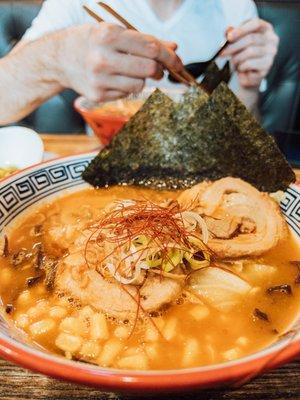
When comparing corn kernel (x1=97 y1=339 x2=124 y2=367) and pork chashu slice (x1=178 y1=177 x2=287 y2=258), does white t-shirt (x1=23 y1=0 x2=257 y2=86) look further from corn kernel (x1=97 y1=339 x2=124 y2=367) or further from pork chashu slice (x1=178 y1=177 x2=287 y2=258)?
corn kernel (x1=97 y1=339 x2=124 y2=367)

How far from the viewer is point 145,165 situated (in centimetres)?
154

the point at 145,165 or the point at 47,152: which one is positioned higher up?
the point at 145,165

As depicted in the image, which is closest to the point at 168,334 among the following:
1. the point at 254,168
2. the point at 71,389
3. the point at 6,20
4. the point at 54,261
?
the point at 71,389

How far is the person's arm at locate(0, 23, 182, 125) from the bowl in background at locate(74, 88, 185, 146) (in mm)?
73

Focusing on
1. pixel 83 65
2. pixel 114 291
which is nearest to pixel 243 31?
pixel 83 65

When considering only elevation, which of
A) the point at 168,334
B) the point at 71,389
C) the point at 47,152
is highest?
the point at 168,334

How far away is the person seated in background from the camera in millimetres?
1674

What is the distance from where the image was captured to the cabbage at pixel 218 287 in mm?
976

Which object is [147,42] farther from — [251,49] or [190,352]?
[190,352]

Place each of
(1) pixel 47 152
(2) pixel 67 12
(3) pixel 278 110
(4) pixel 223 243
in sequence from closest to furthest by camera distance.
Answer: (4) pixel 223 243
(1) pixel 47 152
(2) pixel 67 12
(3) pixel 278 110

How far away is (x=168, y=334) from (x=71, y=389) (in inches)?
9.4

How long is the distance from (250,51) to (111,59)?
3.02ft

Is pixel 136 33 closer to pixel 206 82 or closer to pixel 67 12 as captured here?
pixel 206 82

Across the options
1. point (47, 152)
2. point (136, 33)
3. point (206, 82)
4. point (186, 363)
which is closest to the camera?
point (186, 363)
